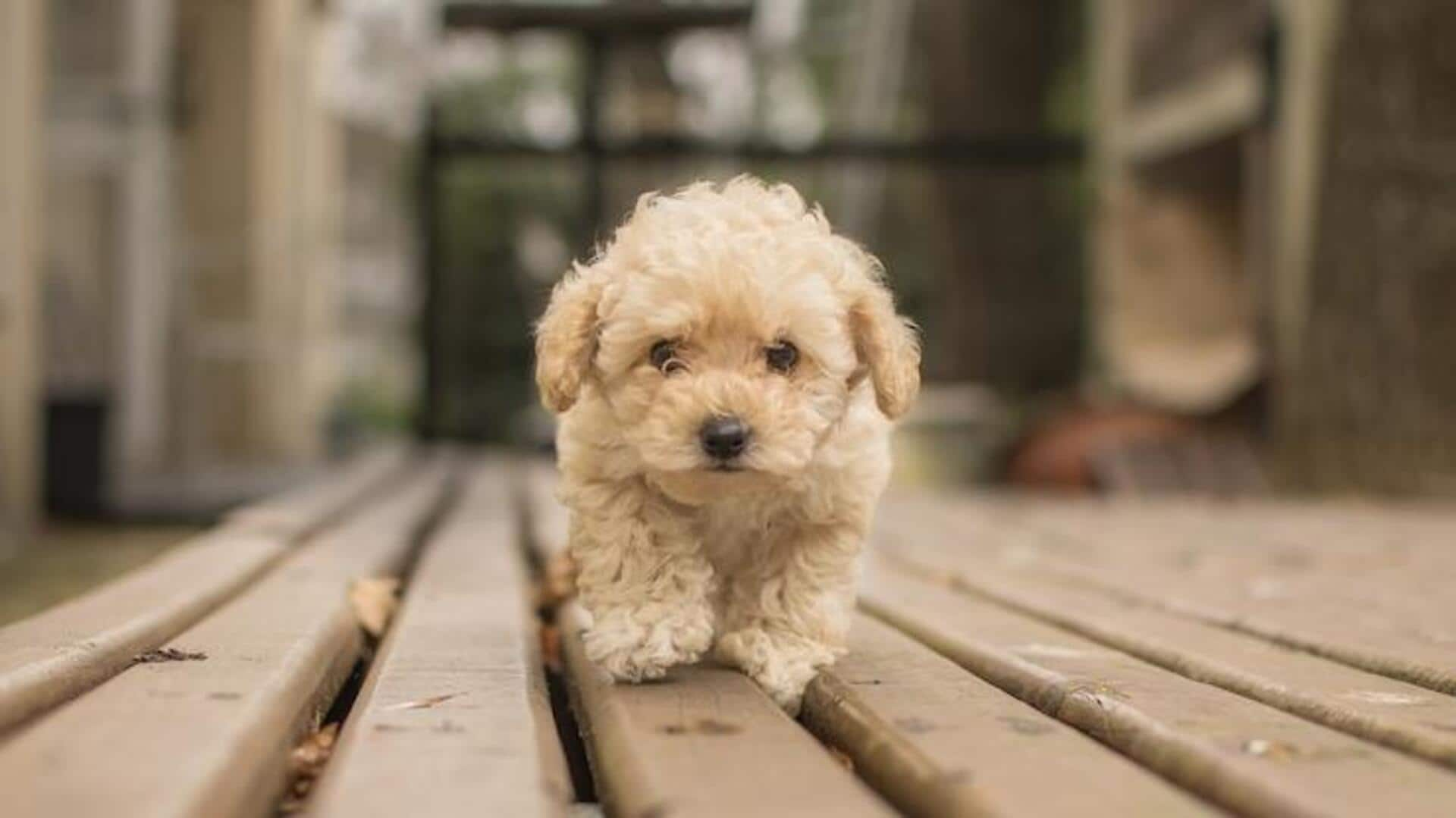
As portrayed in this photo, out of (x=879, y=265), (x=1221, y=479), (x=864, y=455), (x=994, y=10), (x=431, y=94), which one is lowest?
(x=1221, y=479)

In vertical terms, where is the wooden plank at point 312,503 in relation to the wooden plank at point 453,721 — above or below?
below

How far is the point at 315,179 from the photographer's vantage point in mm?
14289

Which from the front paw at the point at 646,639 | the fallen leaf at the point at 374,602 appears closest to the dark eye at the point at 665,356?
the front paw at the point at 646,639

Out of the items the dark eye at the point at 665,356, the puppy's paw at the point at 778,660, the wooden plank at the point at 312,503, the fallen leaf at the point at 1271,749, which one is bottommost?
the wooden plank at the point at 312,503

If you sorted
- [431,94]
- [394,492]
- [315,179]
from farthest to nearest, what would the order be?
[315,179], [431,94], [394,492]

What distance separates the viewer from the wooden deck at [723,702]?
2.22 meters

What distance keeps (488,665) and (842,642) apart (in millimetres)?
629

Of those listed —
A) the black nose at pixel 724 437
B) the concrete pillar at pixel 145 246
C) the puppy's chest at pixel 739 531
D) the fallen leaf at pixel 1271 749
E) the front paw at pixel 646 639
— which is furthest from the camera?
the concrete pillar at pixel 145 246

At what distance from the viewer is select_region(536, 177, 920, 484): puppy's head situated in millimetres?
3109

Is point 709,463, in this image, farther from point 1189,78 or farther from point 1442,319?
point 1189,78

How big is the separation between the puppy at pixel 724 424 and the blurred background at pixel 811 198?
3728 millimetres

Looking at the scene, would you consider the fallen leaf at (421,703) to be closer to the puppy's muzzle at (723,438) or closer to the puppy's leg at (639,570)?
the puppy's leg at (639,570)

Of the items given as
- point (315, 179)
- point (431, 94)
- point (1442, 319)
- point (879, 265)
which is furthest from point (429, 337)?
point (879, 265)

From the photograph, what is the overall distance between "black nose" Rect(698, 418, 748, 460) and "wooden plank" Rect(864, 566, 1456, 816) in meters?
0.60
